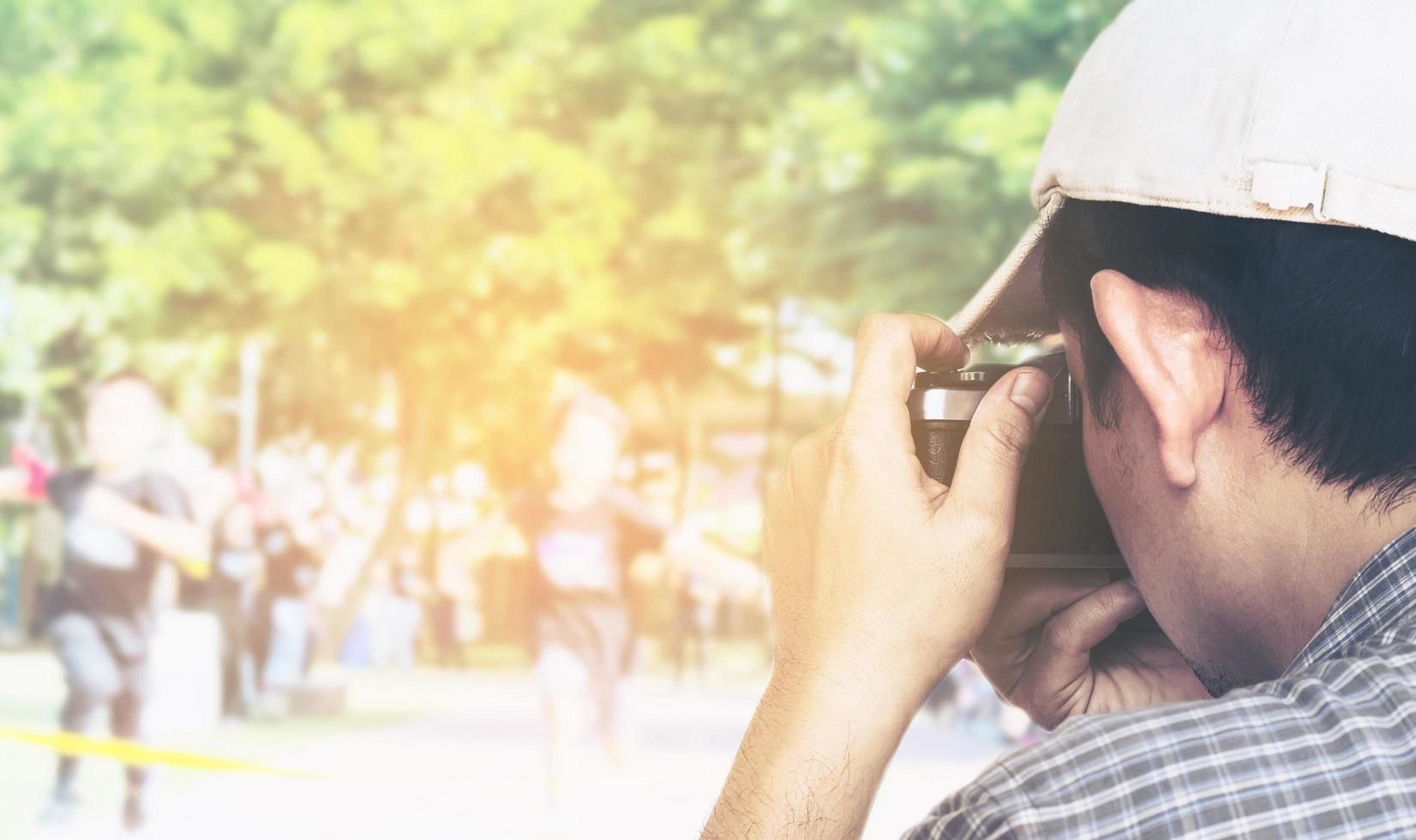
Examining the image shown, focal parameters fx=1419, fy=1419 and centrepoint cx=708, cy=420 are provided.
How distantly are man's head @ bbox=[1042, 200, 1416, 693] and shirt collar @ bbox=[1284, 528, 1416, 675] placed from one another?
0.03m

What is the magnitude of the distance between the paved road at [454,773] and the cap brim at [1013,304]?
5.28 metres

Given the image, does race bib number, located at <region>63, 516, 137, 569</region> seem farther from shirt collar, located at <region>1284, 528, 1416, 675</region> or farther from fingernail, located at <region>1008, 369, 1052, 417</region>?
shirt collar, located at <region>1284, 528, 1416, 675</region>

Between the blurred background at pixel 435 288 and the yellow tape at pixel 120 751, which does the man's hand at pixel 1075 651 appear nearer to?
the yellow tape at pixel 120 751

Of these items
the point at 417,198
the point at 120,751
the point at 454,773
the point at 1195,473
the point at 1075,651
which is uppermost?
the point at 417,198

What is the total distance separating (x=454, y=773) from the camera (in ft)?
24.8

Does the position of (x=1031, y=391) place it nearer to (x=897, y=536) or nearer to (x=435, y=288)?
(x=897, y=536)

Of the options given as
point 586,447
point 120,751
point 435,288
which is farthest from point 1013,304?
point 435,288

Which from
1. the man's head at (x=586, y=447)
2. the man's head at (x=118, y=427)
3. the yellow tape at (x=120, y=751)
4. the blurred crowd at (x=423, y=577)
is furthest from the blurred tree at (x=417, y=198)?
the yellow tape at (x=120, y=751)

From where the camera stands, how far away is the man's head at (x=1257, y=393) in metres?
0.66

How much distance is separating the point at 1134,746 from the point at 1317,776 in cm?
7

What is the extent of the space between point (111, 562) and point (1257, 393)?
588 cm

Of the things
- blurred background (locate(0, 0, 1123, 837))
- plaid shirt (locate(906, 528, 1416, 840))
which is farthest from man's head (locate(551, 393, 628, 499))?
plaid shirt (locate(906, 528, 1416, 840))

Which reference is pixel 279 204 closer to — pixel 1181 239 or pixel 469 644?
pixel 469 644

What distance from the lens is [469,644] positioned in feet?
30.2
